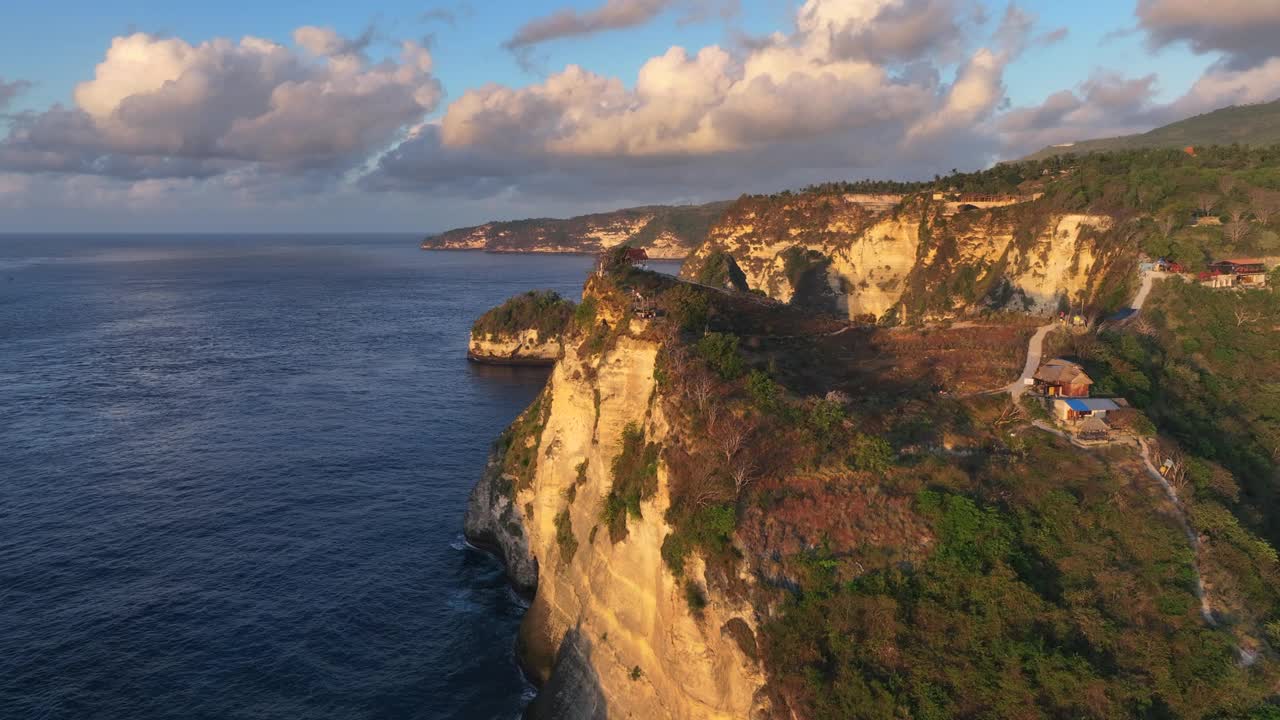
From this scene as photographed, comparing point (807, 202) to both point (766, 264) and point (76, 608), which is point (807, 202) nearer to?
point (766, 264)

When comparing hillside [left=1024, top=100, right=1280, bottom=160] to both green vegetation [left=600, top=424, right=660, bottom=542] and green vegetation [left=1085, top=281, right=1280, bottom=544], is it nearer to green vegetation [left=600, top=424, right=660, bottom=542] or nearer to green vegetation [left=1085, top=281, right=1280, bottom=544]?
green vegetation [left=1085, top=281, right=1280, bottom=544]

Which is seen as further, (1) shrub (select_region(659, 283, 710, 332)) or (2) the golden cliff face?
(1) shrub (select_region(659, 283, 710, 332))

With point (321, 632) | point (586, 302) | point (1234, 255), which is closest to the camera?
point (321, 632)

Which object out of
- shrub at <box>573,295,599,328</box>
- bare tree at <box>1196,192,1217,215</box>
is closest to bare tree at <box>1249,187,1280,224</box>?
bare tree at <box>1196,192,1217,215</box>

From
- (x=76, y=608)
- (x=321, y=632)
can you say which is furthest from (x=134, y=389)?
(x=321, y=632)

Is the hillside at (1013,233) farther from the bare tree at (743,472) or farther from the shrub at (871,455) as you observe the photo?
the bare tree at (743,472)

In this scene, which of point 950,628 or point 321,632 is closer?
point 950,628
